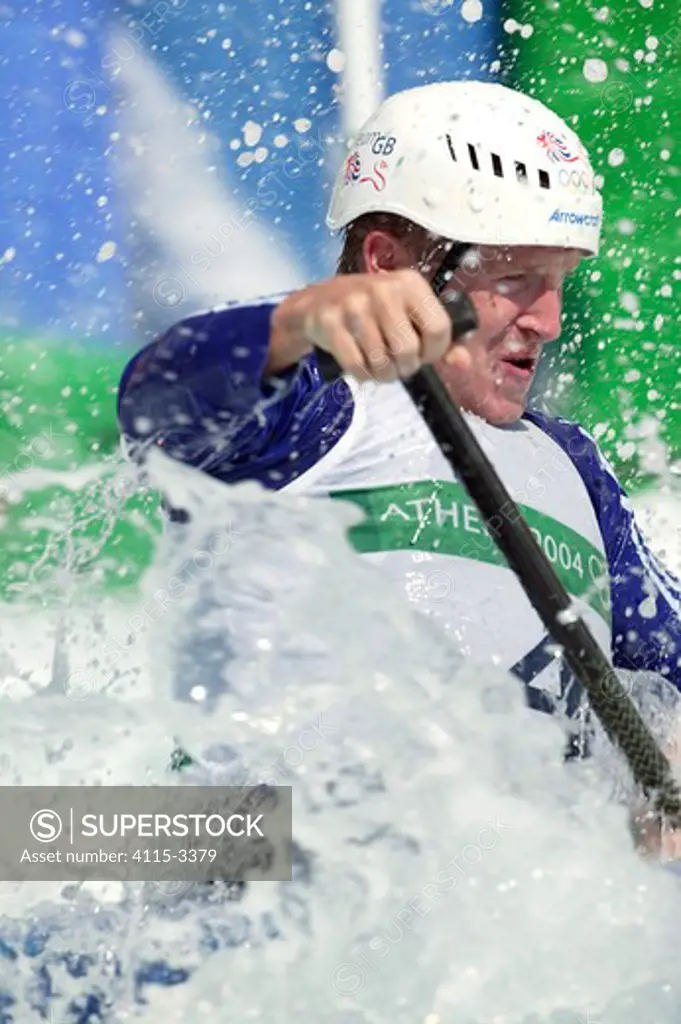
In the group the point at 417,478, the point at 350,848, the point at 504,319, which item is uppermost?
the point at 504,319

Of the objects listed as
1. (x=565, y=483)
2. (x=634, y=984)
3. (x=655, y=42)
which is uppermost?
(x=655, y=42)

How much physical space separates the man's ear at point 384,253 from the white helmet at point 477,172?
2 centimetres

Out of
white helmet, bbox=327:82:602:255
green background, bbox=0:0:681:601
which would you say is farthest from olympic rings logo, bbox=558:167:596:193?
green background, bbox=0:0:681:601

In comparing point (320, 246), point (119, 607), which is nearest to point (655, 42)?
point (320, 246)

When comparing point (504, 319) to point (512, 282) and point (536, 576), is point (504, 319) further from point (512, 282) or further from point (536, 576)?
point (536, 576)

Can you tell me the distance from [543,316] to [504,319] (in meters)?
0.04

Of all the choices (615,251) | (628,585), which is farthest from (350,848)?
(615,251)

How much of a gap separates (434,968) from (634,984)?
146 millimetres

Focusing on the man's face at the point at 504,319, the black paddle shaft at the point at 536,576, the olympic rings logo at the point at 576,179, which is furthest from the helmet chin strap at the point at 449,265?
the black paddle shaft at the point at 536,576

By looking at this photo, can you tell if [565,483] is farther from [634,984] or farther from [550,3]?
[550,3]

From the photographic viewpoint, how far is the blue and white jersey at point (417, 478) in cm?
108

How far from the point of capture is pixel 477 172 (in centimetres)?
137

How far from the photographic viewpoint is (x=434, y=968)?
3.77ft

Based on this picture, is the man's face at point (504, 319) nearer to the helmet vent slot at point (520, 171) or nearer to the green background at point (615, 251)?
the helmet vent slot at point (520, 171)
